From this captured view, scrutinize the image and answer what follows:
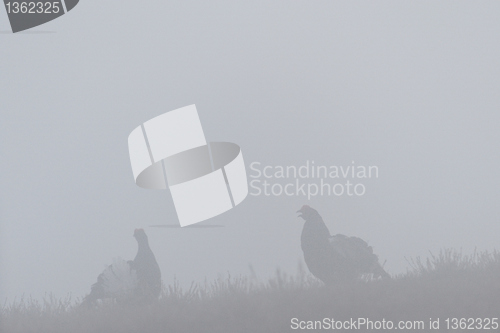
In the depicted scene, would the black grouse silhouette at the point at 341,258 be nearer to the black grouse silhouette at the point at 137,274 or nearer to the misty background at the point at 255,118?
the misty background at the point at 255,118

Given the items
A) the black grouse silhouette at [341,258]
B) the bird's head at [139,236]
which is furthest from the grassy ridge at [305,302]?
the bird's head at [139,236]

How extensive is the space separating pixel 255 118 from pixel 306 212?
48 cm

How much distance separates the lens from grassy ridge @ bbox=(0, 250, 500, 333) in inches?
87.5

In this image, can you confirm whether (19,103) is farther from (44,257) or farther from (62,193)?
(44,257)

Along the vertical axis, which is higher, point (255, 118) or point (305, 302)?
point (255, 118)

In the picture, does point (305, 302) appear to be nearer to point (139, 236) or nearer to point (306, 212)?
point (306, 212)

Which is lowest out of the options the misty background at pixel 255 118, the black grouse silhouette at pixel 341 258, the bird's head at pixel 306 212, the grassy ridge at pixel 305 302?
the grassy ridge at pixel 305 302

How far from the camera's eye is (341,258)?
7.31 ft

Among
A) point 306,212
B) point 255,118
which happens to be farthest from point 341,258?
point 255,118

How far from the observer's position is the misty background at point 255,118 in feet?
7.32

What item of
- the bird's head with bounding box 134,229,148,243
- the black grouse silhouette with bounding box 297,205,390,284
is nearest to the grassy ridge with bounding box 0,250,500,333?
the black grouse silhouette with bounding box 297,205,390,284

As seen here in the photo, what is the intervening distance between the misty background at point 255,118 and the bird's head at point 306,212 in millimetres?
29

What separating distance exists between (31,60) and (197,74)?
2.52 ft

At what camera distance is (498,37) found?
2227 millimetres
